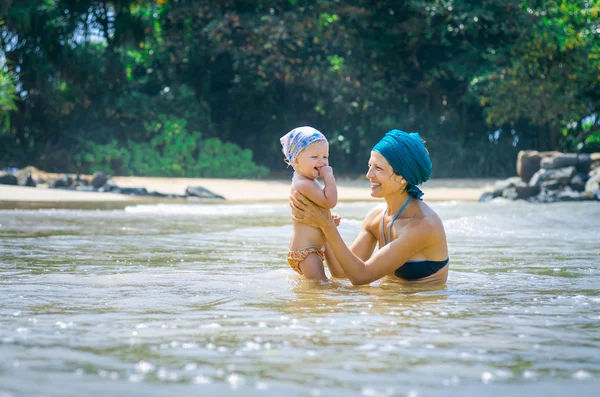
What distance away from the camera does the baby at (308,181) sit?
5.93m

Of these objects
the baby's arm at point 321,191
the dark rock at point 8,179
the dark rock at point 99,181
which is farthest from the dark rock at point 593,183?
the baby's arm at point 321,191

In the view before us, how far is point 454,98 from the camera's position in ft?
88.2

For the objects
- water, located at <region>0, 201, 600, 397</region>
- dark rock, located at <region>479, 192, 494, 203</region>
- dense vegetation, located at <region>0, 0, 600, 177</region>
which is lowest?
water, located at <region>0, 201, 600, 397</region>

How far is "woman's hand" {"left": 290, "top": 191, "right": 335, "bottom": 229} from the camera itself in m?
5.90

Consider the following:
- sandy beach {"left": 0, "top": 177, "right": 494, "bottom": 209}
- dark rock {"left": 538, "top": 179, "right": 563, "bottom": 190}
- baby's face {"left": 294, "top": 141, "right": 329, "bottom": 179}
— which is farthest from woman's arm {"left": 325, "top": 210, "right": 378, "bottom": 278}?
dark rock {"left": 538, "top": 179, "right": 563, "bottom": 190}

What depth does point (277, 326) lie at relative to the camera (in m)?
4.40

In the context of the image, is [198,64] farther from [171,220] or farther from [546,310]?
[546,310]

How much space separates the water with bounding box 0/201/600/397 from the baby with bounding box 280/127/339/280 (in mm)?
237

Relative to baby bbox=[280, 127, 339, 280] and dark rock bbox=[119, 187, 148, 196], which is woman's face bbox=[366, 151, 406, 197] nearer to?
baby bbox=[280, 127, 339, 280]

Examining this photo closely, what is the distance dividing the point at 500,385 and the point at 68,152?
22.6 meters

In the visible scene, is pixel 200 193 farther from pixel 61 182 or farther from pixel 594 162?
pixel 594 162

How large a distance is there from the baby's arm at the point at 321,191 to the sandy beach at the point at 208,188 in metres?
9.84

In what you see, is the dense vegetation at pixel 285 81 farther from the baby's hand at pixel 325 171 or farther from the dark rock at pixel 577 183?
the baby's hand at pixel 325 171

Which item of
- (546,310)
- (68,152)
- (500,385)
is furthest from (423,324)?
(68,152)
